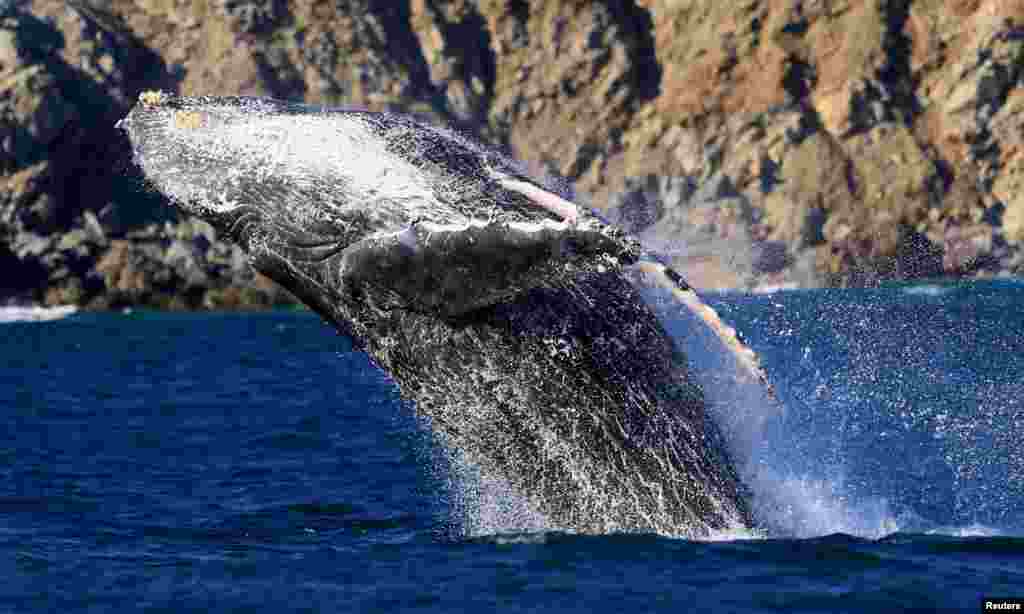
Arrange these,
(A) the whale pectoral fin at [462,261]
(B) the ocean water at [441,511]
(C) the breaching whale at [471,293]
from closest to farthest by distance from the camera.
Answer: (A) the whale pectoral fin at [462,261]
(C) the breaching whale at [471,293]
(B) the ocean water at [441,511]

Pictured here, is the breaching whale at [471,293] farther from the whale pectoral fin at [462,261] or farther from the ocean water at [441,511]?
the ocean water at [441,511]

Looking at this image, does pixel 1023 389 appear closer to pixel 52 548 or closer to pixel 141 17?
pixel 52 548

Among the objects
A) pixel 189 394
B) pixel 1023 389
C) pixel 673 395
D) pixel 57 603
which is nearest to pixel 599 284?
pixel 673 395

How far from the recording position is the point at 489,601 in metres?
11.0

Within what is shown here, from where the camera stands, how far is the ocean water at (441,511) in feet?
37.1

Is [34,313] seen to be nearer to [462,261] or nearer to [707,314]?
[462,261]

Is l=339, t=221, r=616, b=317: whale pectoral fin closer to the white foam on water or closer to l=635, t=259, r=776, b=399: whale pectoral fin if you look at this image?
l=635, t=259, r=776, b=399: whale pectoral fin

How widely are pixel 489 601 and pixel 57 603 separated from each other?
3139 millimetres

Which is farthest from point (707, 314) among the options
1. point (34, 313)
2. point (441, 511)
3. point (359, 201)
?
point (34, 313)

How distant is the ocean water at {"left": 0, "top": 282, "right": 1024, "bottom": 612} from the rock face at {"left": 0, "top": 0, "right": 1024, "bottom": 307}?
5287 centimetres

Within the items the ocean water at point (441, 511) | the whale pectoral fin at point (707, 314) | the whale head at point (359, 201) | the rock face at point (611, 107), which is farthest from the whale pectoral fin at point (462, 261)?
the rock face at point (611, 107)

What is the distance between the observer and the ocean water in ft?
37.1

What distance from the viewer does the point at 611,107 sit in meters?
95.1

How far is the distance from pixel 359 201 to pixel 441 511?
16.9ft
